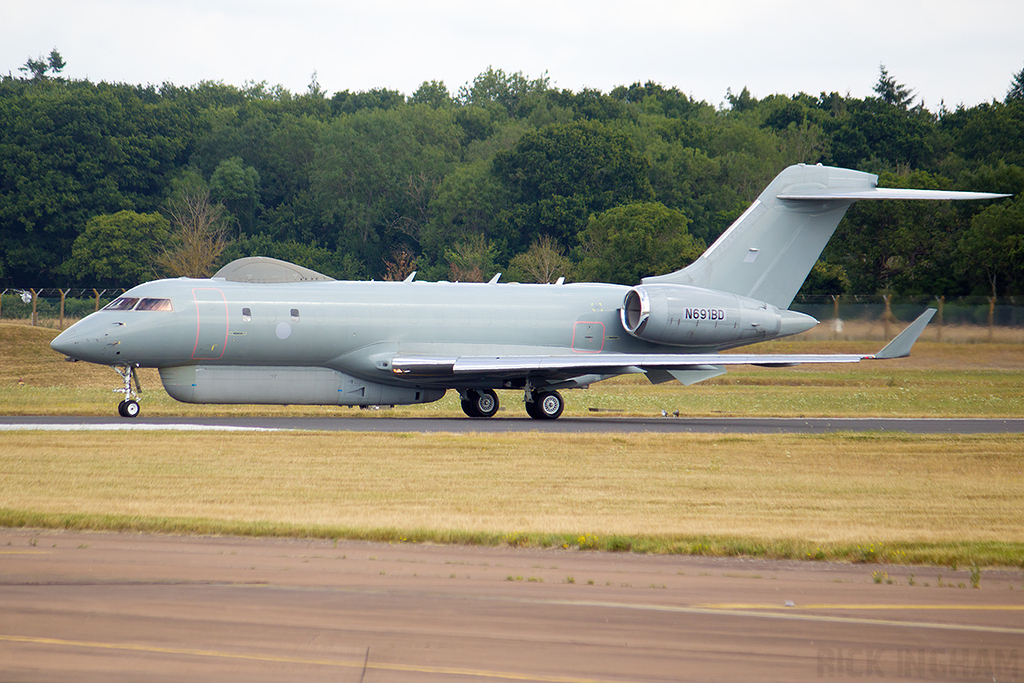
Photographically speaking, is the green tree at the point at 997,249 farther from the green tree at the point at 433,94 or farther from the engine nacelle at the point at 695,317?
the green tree at the point at 433,94

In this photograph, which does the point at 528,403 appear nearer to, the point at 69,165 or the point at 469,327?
the point at 469,327

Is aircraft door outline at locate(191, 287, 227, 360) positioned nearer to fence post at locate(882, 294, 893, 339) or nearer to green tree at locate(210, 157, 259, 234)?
fence post at locate(882, 294, 893, 339)

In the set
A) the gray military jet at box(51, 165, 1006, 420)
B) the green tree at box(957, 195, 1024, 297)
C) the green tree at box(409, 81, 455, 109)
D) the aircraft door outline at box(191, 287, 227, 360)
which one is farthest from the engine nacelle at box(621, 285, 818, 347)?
the green tree at box(409, 81, 455, 109)

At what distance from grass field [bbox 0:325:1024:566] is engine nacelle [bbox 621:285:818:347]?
683 cm

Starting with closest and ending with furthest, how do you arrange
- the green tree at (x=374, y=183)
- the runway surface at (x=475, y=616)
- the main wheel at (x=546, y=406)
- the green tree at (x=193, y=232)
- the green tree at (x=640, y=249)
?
the runway surface at (x=475, y=616)
the main wheel at (x=546, y=406)
the green tree at (x=193, y=232)
the green tree at (x=640, y=249)
the green tree at (x=374, y=183)

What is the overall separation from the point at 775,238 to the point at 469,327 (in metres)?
9.67

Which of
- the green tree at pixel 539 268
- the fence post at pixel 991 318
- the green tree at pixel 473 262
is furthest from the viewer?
the green tree at pixel 473 262

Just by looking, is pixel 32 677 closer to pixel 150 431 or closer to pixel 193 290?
pixel 150 431

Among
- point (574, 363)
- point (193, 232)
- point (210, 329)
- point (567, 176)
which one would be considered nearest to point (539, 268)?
point (567, 176)

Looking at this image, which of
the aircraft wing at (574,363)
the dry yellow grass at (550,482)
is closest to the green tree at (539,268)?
the aircraft wing at (574,363)

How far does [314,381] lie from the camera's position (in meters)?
27.5

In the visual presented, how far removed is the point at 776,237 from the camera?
1235 inches

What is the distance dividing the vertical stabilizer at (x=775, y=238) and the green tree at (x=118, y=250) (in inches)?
2214

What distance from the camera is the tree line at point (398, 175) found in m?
80.9
